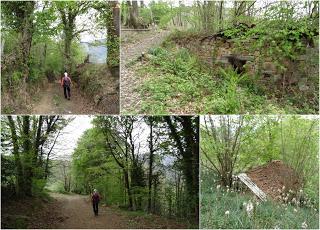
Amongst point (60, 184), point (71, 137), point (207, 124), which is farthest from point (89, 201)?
point (207, 124)

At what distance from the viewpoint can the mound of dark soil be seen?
594cm

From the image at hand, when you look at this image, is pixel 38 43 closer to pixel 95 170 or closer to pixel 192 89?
pixel 95 170

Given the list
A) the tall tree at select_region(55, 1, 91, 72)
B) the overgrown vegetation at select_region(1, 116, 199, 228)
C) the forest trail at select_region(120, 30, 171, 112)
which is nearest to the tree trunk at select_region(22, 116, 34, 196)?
the overgrown vegetation at select_region(1, 116, 199, 228)

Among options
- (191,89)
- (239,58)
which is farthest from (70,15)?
(239,58)

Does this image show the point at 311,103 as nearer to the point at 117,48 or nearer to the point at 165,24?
the point at 165,24

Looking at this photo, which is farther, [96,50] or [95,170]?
[95,170]

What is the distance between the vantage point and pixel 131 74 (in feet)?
19.2

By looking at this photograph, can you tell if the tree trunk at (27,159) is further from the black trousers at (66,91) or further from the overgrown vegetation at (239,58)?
the overgrown vegetation at (239,58)

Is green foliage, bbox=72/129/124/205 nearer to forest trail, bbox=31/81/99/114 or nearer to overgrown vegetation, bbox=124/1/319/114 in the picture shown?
forest trail, bbox=31/81/99/114

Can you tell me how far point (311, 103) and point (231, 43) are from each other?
4.21 feet

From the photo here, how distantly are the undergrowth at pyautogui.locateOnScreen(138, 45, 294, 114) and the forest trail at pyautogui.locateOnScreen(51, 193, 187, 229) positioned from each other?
134cm

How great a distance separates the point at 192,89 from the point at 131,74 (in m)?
0.79

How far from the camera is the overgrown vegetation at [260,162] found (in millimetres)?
5805

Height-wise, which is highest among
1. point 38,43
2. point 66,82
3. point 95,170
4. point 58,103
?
point 38,43
